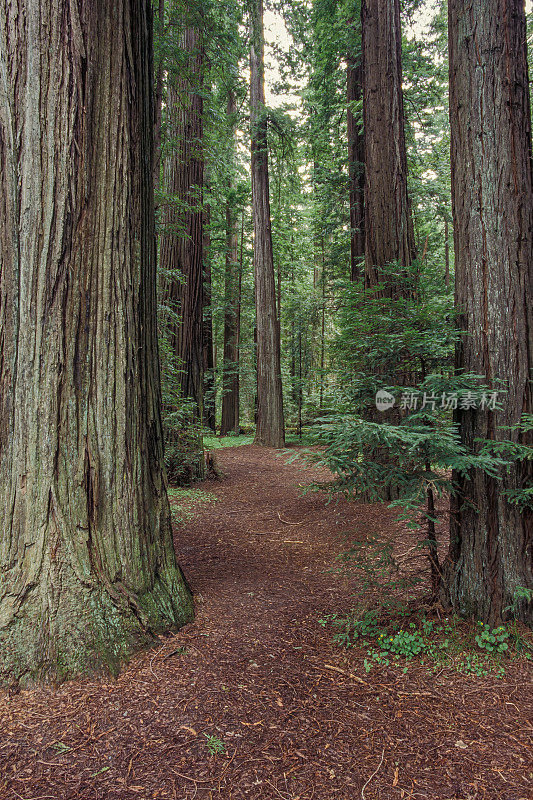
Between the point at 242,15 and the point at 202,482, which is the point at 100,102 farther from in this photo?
the point at 202,482

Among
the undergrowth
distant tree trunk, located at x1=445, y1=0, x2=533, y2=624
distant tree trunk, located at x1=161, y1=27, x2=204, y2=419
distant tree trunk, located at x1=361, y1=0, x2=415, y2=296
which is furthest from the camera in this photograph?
distant tree trunk, located at x1=161, y1=27, x2=204, y2=419

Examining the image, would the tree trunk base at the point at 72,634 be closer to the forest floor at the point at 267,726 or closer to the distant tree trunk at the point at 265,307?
the forest floor at the point at 267,726

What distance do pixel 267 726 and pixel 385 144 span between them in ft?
19.8

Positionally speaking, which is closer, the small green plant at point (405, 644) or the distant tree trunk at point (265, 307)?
the small green plant at point (405, 644)

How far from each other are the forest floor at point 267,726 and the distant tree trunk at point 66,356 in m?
0.28

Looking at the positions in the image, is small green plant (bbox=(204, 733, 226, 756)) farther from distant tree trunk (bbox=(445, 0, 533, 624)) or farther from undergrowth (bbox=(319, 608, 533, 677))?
distant tree trunk (bbox=(445, 0, 533, 624))

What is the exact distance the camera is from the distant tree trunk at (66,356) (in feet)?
7.11

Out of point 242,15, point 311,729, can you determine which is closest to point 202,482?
point 311,729

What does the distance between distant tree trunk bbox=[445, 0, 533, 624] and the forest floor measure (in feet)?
1.70

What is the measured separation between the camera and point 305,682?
2205 millimetres

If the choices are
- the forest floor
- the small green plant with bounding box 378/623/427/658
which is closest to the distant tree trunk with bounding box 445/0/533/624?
the small green plant with bounding box 378/623/427/658

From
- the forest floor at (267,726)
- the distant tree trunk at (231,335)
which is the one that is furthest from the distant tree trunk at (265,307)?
the forest floor at (267,726)

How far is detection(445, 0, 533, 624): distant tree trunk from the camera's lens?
238cm

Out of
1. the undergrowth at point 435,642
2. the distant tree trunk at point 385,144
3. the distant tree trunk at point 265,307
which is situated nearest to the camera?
the undergrowth at point 435,642
